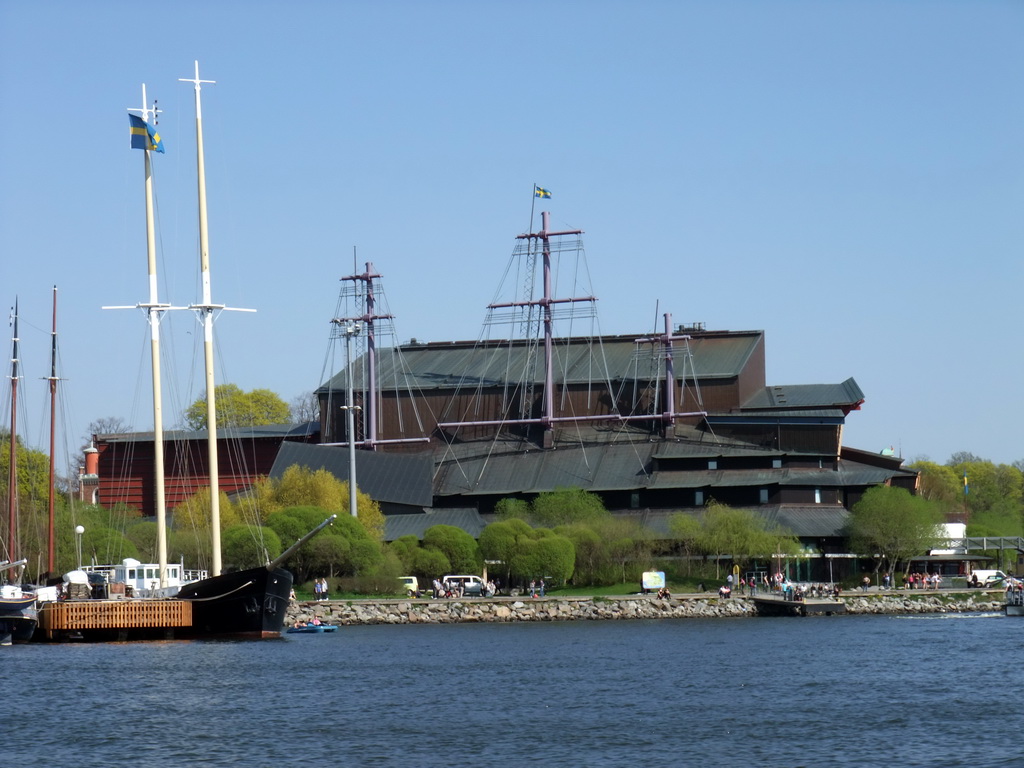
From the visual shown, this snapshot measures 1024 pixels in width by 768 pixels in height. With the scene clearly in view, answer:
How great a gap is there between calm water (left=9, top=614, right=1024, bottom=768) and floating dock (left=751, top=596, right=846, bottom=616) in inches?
695

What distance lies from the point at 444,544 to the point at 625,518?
14672mm

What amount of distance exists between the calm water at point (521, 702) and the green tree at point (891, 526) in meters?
28.5

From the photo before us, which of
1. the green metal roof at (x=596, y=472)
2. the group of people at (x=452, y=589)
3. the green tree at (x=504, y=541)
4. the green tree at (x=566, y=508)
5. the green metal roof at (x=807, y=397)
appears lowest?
the group of people at (x=452, y=589)

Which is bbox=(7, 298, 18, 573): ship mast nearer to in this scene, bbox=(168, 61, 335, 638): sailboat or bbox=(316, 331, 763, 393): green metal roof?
bbox=(168, 61, 335, 638): sailboat

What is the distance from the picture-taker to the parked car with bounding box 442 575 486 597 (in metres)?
77.7

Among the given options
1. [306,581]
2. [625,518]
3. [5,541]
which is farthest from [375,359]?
[5,541]

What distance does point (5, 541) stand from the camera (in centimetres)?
6906

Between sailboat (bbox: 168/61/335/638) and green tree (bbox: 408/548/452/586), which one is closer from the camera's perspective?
sailboat (bbox: 168/61/335/638)

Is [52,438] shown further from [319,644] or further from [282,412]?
[282,412]

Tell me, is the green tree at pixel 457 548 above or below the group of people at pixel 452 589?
above

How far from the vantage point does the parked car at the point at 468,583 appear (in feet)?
255

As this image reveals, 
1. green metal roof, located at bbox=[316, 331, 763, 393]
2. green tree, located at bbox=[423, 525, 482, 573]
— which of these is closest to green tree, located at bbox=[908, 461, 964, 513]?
green metal roof, located at bbox=[316, 331, 763, 393]

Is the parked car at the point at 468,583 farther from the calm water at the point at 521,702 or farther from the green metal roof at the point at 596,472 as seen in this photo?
the calm water at the point at 521,702

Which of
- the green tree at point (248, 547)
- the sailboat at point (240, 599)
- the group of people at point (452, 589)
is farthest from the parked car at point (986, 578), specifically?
the sailboat at point (240, 599)
